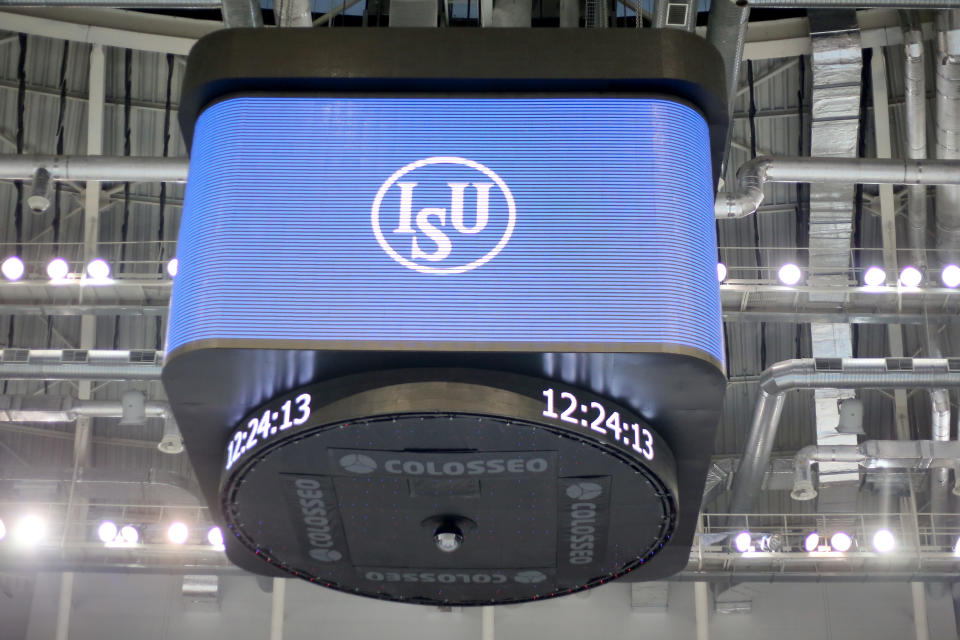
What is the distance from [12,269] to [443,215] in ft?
57.9

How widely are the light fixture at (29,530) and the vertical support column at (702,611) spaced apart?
707 inches

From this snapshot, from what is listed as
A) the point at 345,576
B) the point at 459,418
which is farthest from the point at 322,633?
the point at 459,418

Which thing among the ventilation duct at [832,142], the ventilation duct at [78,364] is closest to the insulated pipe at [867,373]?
the ventilation duct at [832,142]

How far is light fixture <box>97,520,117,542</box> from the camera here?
3266cm

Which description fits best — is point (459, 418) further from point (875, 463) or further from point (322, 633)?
point (322, 633)

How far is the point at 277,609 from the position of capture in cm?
3616

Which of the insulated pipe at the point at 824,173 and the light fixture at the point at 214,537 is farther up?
the insulated pipe at the point at 824,173

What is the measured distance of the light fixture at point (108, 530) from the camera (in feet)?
107

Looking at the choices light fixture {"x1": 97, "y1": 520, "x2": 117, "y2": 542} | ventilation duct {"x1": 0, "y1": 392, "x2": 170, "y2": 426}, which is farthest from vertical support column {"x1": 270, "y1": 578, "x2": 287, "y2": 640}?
ventilation duct {"x1": 0, "y1": 392, "x2": 170, "y2": 426}

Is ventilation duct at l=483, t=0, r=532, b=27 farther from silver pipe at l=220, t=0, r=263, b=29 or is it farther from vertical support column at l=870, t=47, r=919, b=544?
vertical support column at l=870, t=47, r=919, b=544

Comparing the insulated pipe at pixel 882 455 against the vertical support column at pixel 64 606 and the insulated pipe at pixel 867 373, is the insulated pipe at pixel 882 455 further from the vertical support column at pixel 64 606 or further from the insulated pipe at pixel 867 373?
the vertical support column at pixel 64 606

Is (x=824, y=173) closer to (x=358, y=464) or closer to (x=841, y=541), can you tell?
(x=841, y=541)

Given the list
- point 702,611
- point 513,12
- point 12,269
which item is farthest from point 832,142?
point 12,269

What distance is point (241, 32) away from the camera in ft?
46.3
